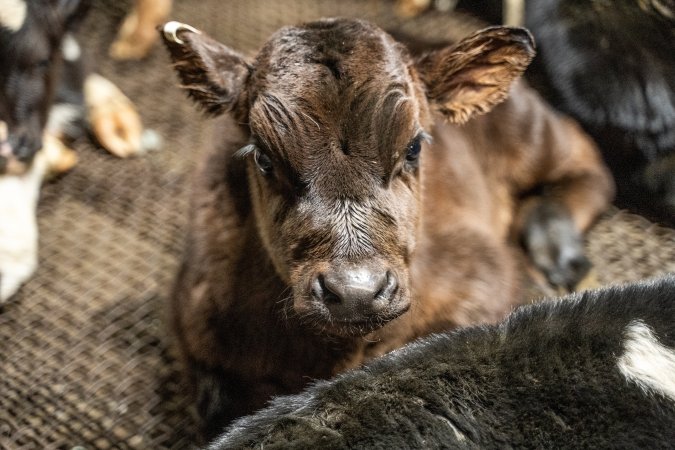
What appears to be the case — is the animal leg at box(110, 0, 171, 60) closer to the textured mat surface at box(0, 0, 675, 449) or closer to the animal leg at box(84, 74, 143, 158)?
the textured mat surface at box(0, 0, 675, 449)

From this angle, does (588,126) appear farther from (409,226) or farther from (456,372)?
(456,372)

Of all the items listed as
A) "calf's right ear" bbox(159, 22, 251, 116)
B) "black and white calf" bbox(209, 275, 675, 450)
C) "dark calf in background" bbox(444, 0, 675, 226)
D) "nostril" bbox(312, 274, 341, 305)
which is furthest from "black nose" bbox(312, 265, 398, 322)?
"dark calf in background" bbox(444, 0, 675, 226)

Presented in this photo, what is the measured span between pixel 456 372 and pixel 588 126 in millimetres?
1813

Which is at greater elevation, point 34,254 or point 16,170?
point 16,170

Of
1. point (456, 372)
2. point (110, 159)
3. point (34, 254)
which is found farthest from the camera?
point (110, 159)

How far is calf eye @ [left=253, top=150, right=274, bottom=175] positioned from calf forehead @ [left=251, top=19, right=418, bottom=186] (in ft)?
0.19

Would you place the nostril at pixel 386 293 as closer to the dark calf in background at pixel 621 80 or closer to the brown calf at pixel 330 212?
the brown calf at pixel 330 212

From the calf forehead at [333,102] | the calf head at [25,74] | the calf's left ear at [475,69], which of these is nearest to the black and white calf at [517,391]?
the calf forehead at [333,102]

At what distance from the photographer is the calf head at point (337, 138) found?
140 cm

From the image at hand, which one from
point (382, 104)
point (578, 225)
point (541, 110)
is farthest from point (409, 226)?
point (541, 110)

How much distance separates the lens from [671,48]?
2.20 m

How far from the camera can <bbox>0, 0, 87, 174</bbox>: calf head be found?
2.42 m

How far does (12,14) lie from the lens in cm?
241

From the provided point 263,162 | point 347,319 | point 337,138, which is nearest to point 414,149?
point 337,138
